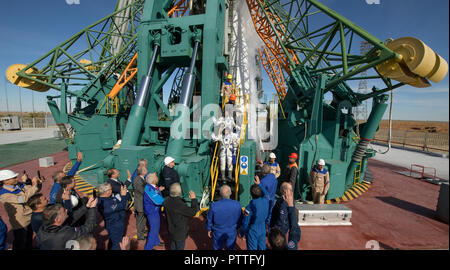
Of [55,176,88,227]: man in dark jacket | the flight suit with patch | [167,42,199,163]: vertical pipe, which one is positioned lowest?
the flight suit with patch

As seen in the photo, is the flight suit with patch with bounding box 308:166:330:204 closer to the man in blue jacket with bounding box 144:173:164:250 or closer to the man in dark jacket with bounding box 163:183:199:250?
the man in dark jacket with bounding box 163:183:199:250

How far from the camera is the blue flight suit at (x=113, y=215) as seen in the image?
10.3 feet

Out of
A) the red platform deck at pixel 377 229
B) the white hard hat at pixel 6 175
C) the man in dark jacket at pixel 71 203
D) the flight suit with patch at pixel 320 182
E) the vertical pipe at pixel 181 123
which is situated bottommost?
the red platform deck at pixel 377 229

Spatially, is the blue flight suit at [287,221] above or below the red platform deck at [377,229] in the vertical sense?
above

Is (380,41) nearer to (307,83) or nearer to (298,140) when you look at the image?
(307,83)

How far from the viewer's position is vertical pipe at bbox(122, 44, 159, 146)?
17.9ft

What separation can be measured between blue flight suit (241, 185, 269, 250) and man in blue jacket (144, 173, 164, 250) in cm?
174

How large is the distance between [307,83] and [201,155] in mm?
5471

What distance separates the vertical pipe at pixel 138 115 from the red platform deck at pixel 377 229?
2356mm

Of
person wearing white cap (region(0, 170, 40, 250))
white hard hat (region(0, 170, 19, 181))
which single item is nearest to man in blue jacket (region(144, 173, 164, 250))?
person wearing white cap (region(0, 170, 40, 250))

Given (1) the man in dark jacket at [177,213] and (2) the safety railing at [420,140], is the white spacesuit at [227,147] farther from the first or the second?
(2) the safety railing at [420,140]

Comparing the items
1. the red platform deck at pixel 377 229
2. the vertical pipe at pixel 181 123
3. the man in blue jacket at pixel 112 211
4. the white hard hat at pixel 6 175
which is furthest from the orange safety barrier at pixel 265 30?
the white hard hat at pixel 6 175

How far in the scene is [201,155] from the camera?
602cm
